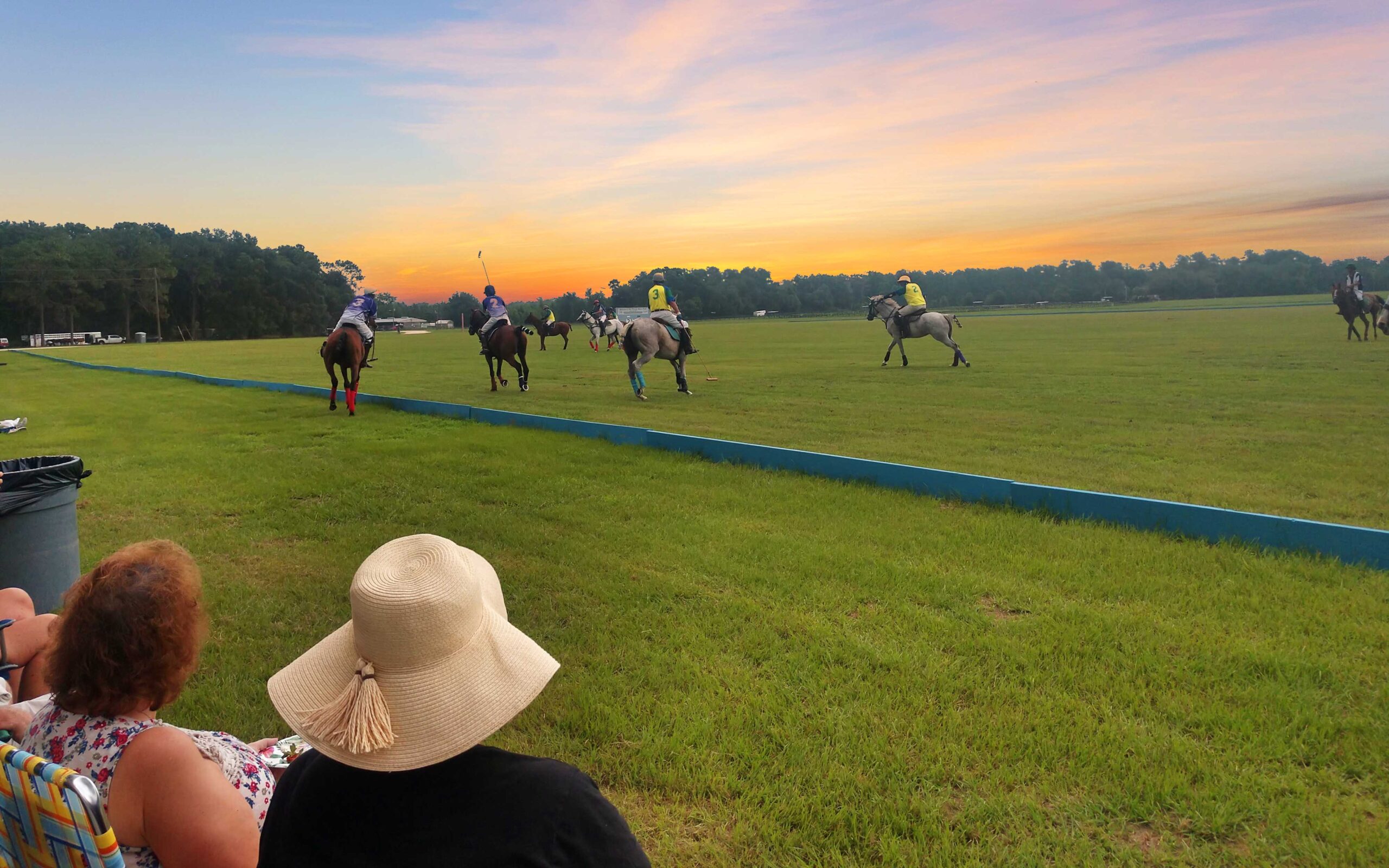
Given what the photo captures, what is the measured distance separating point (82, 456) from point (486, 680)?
11360mm

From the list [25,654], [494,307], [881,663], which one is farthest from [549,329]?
[25,654]

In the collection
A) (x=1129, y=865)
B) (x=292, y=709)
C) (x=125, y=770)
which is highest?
(x=292, y=709)

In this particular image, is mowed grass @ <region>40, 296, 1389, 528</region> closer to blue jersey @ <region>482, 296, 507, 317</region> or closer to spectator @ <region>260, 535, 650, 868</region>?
blue jersey @ <region>482, 296, 507, 317</region>

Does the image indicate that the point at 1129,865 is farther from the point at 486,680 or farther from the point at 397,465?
the point at 397,465

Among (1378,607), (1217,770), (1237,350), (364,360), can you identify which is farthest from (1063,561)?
(1237,350)

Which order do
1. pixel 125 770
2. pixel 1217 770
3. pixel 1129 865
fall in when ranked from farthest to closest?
pixel 1217 770, pixel 1129 865, pixel 125 770

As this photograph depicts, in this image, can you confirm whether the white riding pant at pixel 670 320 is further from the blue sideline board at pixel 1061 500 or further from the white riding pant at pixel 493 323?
the blue sideline board at pixel 1061 500

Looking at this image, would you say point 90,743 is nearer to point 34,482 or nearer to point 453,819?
point 453,819

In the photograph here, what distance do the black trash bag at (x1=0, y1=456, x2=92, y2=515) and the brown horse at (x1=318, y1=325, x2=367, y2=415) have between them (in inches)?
398

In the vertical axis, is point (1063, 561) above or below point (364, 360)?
below

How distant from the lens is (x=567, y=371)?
2362 cm

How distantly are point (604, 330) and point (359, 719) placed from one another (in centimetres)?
3083

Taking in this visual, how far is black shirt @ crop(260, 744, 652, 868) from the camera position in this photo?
145cm

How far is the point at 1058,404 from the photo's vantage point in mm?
13562
